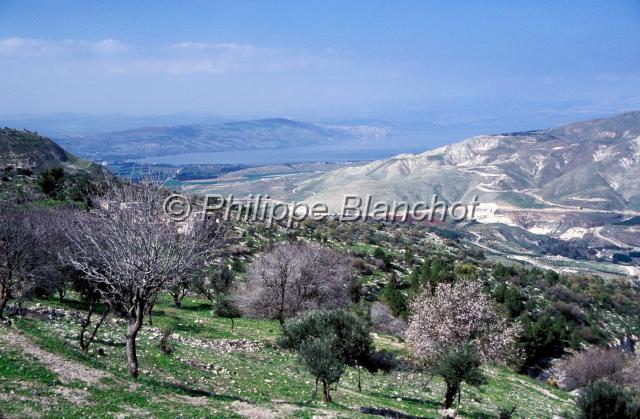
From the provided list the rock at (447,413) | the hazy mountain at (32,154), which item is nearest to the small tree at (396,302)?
the rock at (447,413)

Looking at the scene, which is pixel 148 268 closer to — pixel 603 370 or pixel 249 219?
pixel 603 370

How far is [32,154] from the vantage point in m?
78.1

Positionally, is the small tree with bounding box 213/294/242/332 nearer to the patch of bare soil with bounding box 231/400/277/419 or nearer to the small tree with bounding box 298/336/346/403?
the small tree with bounding box 298/336/346/403

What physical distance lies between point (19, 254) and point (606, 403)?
2399 cm

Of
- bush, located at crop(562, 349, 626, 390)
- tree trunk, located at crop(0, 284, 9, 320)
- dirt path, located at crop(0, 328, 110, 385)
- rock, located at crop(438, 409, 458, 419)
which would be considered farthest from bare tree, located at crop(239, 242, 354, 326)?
bush, located at crop(562, 349, 626, 390)

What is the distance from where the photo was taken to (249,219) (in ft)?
237

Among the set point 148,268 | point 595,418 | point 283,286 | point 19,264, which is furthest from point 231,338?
point 595,418

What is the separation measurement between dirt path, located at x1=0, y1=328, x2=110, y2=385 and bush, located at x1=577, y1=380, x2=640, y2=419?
15.7 metres

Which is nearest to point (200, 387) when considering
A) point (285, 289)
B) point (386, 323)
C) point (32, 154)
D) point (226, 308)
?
point (285, 289)

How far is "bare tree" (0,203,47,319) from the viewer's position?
67.7ft

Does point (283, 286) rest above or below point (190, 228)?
below

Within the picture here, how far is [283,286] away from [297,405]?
1587 centimetres

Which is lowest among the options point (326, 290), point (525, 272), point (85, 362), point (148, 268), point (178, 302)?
point (525, 272)

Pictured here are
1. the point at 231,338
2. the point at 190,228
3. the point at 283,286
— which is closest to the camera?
the point at 190,228
